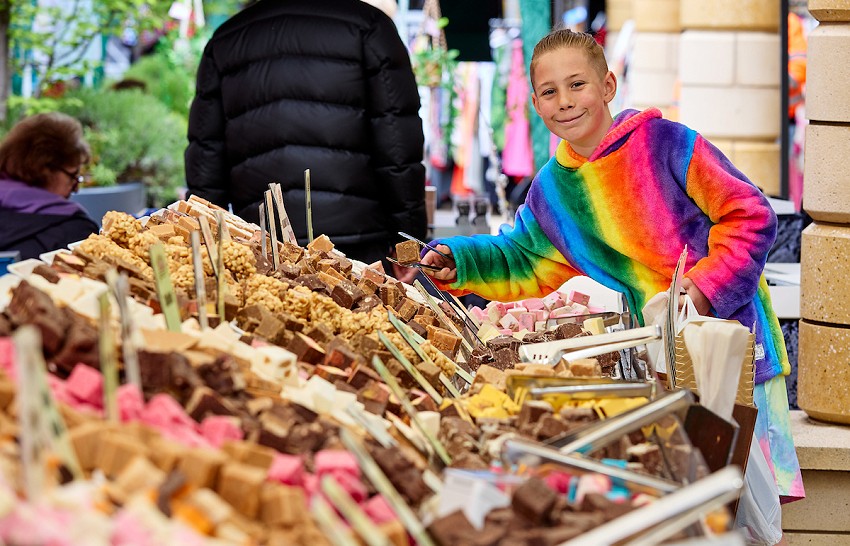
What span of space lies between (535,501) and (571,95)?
4.73 feet

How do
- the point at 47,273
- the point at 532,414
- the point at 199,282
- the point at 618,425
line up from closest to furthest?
the point at 618,425 → the point at 532,414 → the point at 199,282 → the point at 47,273

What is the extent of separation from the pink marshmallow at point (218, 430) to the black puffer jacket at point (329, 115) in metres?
2.36

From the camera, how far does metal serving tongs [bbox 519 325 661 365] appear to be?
2025mm

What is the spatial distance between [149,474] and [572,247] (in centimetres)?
173

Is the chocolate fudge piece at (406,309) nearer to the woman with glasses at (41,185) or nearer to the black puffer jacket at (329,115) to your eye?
the black puffer jacket at (329,115)

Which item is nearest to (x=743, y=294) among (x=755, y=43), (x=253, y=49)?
(x=253, y=49)

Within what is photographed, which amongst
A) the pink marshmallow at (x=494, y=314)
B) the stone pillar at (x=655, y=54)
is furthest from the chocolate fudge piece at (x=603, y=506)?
the stone pillar at (x=655, y=54)

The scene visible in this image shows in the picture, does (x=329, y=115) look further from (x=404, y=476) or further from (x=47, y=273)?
(x=404, y=476)

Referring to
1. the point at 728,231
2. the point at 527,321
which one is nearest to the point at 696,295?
the point at 728,231

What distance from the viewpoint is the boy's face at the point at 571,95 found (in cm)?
253

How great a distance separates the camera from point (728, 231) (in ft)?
8.00

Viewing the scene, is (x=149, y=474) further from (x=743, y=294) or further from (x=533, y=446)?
(x=743, y=294)

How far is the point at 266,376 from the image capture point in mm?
1677

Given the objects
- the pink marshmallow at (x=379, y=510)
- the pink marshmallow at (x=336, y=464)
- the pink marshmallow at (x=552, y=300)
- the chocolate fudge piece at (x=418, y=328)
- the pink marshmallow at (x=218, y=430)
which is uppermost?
the pink marshmallow at (x=218, y=430)
